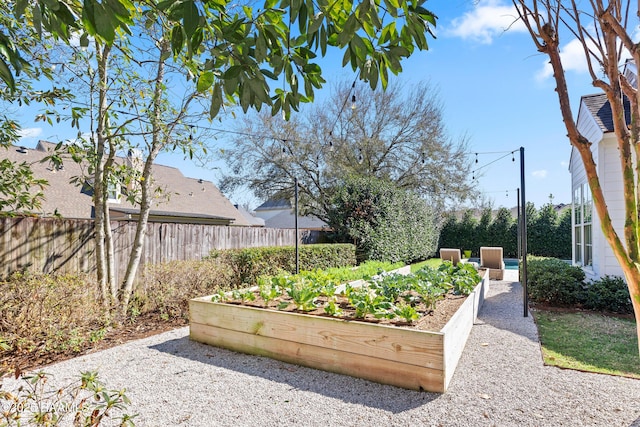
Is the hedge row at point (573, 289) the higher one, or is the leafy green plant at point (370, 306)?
the leafy green plant at point (370, 306)

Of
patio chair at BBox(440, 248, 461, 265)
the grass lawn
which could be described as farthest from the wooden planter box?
patio chair at BBox(440, 248, 461, 265)

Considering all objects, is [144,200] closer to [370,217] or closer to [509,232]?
[370,217]

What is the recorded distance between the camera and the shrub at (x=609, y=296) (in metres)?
5.52

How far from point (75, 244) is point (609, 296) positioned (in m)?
8.00

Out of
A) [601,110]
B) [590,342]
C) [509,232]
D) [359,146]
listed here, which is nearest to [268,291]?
[590,342]

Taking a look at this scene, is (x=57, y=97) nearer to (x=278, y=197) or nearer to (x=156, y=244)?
(x=156, y=244)

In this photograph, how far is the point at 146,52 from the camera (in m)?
4.96

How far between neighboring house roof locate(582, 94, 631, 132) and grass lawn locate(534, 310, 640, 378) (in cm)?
306

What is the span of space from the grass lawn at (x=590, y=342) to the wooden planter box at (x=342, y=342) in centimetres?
102

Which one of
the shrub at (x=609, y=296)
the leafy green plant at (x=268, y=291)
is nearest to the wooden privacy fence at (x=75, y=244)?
the leafy green plant at (x=268, y=291)

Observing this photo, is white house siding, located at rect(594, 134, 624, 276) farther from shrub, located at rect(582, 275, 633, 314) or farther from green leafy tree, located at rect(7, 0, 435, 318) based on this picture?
green leafy tree, located at rect(7, 0, 435, 318)

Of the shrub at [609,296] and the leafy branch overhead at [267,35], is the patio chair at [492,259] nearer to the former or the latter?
the shrub at [609,296]

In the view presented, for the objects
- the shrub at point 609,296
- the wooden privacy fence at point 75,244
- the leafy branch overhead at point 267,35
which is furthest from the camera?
the shrub at point 609,296

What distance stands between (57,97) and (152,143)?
154 cm
